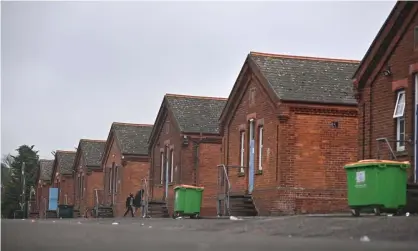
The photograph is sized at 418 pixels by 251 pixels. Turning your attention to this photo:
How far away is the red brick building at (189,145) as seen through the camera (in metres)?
41.7

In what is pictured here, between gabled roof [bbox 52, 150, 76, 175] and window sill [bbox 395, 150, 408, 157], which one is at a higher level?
gabled roof [bbox 52, 150, 76, 175]

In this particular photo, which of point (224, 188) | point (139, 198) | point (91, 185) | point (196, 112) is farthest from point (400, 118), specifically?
point (91, 185)

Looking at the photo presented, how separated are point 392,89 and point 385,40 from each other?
1612 millimetres

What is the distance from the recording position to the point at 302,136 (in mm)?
30266

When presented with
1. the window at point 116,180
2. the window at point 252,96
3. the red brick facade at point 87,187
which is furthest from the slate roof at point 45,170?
the window at point 252,96

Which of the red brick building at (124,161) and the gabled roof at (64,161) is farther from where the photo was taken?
the gabled roof at (64,161)

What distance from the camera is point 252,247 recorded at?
490 inches

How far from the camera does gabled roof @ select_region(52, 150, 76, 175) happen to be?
7812 cm

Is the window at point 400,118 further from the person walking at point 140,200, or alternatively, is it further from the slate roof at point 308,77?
the person walking at point 140,200

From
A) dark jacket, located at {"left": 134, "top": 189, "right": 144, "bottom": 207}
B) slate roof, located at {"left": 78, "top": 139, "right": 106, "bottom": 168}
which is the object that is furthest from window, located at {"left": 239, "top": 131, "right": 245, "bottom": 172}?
slate roof, located at {"left": 78, "top": 139, "right": 106, "bottom": 168}

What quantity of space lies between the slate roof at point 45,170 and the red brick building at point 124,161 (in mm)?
33844

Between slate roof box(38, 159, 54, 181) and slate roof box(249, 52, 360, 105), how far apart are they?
6228cm

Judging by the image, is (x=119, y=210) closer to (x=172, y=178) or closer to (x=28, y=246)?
(x=172, y=178)

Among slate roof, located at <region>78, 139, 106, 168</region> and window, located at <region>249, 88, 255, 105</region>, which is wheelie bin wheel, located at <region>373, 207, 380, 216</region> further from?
slate roof, located at <region>78, 139, 106, 168</region>
